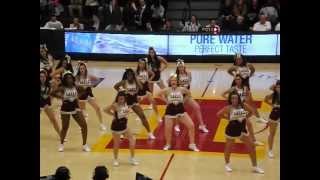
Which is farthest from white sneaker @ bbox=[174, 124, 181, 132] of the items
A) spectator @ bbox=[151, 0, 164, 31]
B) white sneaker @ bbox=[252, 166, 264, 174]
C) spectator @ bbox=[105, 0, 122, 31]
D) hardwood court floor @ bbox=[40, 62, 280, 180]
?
spectator @ bbox=[105, 0, 122, 31]

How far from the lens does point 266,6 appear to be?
21.7m

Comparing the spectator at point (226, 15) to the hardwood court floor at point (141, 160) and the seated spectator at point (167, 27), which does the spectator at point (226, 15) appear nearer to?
the seated spectator at point (167, 27)

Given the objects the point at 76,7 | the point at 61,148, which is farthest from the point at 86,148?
the point at 76,7

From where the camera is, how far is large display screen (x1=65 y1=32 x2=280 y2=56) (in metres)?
20.4

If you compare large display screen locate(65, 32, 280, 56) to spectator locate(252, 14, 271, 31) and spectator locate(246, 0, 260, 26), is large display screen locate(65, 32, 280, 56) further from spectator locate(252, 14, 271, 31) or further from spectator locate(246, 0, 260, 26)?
spectator locate(246, 0, 260, 26)

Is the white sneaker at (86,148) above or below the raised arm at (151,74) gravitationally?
below

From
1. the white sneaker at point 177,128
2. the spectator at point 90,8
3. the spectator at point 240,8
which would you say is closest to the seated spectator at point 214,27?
the spectator at point 240,8

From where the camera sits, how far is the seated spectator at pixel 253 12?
21.4 meters

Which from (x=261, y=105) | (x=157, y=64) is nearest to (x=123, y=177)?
(x=157, y=64)

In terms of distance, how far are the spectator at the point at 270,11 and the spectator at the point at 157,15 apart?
12.5 ft

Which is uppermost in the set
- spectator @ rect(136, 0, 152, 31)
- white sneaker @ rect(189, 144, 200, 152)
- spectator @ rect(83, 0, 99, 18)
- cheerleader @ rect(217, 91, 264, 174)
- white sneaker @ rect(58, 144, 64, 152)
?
spectator @ rect(83, 0, 99, 18)

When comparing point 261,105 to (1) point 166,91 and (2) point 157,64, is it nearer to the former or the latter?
(2) point 157,64

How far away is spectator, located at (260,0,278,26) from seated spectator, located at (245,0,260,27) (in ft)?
1.02
